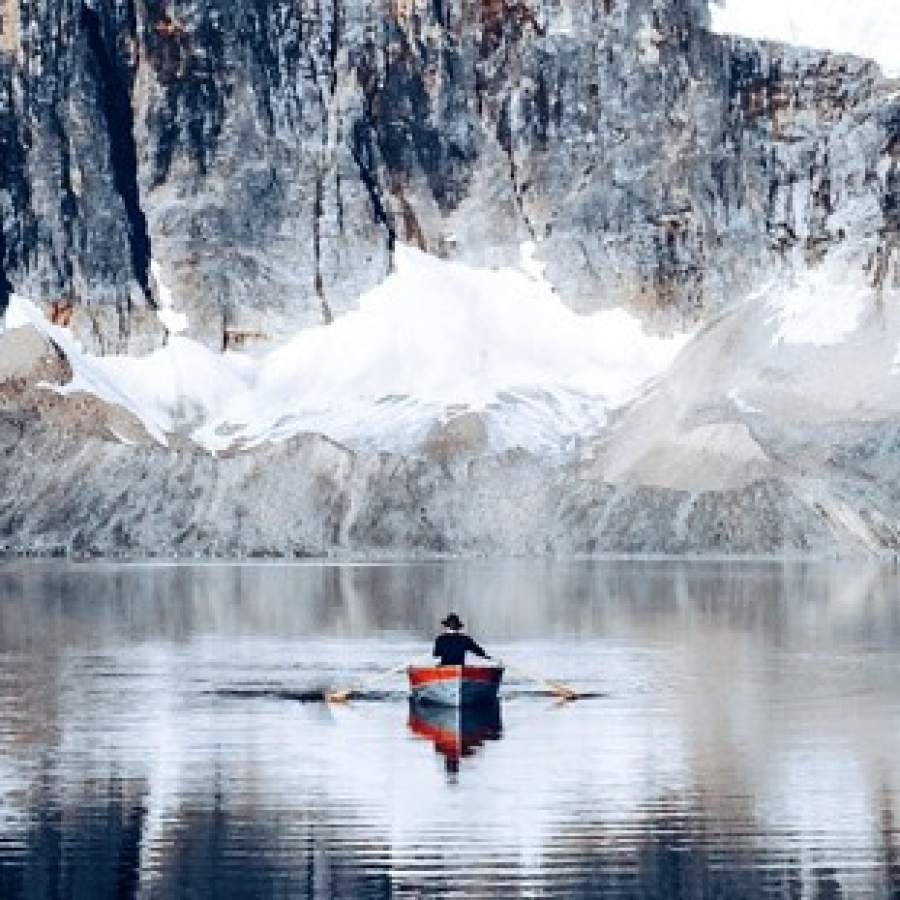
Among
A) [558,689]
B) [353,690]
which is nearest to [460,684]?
[558,689]

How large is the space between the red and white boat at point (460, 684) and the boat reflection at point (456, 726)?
18 cm

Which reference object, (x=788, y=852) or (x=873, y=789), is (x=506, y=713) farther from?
(x=788, y=852)

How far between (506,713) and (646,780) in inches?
726

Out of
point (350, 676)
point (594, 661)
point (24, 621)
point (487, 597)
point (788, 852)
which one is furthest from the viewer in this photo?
point (487, 597)

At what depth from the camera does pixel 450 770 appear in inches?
2781

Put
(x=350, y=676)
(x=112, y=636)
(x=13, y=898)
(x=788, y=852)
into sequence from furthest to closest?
(x=112, y=636) → (x=350, y=676) → (x=788, y=852) → (x=13, y=898)

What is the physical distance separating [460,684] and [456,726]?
2.30 meters

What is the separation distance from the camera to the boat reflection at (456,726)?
76.4 meters

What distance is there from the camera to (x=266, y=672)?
10594 centimetres

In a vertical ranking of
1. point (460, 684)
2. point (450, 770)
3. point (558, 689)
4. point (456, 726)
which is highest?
point (460, 684)

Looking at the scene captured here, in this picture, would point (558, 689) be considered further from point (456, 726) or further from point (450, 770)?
point (450, 770)

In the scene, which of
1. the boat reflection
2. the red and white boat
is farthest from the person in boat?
the boat reflection

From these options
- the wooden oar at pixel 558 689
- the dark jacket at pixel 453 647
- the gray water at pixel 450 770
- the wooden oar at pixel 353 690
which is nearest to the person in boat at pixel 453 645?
the dark jacket at pixel 453 647

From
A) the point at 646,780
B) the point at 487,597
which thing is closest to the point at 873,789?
the point at 646,780
